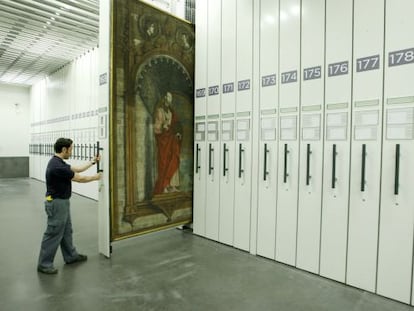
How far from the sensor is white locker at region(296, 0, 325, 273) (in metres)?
3.29

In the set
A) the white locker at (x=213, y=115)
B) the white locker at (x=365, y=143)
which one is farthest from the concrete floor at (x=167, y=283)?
the white locker at (x=213, y=115)

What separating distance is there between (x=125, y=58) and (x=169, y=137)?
1.33 metres

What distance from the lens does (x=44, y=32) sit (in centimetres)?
704

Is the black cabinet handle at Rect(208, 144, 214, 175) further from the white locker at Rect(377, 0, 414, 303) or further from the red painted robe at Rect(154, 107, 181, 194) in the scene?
the white locker at Rect(377, 0, 414, 303)

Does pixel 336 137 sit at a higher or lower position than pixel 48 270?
higher

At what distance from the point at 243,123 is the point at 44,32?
5.96m

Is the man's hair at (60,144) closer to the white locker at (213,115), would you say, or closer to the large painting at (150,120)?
the large painting at (150,120)

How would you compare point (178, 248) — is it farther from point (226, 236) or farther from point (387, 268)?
point (387, 268)

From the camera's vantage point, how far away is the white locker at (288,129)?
3.49m

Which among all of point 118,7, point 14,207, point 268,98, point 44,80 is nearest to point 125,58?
point 118,7

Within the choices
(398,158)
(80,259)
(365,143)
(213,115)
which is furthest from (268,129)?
(80,259)

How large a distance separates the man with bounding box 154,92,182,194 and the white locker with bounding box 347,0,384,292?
2616 mm

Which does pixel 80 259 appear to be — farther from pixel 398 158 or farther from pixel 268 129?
pixel 398 158

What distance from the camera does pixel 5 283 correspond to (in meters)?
3.12
